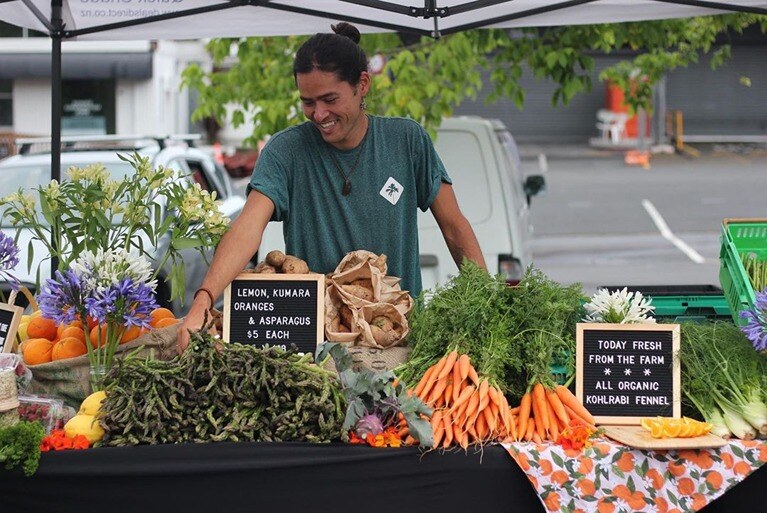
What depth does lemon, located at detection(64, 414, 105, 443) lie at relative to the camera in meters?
3.25

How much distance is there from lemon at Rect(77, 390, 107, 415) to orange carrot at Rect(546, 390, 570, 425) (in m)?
1.34

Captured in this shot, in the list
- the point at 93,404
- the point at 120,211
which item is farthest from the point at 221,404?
the point at 120,211

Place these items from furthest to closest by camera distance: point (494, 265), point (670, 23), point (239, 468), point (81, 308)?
1. point (670, 23)
2. point (494, 265)
3. point (81, 308)
4. point (239, 468)

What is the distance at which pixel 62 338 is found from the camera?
370 cm

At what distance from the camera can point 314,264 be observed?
4.14 m

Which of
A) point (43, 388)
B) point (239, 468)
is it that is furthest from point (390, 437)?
point (43, 388)

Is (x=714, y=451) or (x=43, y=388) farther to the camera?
(x=43, y=388)

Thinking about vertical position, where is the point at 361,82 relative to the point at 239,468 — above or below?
above

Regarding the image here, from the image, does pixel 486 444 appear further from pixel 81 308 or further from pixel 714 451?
pixel 81 308

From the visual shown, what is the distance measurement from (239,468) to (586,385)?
1.12 meters

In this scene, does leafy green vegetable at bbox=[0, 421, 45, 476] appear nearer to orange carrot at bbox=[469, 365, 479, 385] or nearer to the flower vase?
the flower vase

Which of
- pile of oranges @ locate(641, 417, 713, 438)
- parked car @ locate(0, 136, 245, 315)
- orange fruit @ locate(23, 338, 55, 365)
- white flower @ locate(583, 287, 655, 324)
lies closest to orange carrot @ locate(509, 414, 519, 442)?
pile of oranges @ locate(641, 417, 713, 438)

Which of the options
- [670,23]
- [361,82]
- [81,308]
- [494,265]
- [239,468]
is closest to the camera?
[239,468]

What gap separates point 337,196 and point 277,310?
0.62 metres
